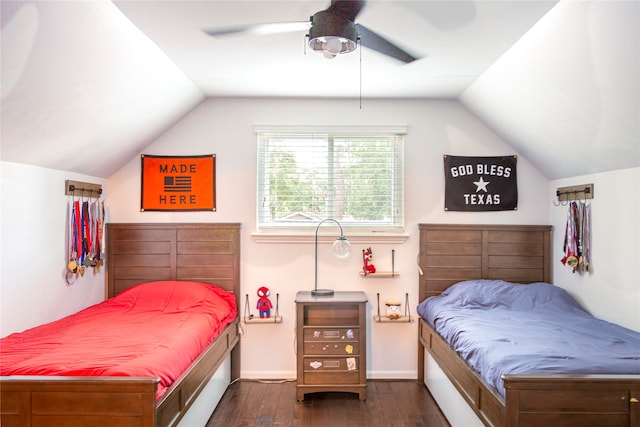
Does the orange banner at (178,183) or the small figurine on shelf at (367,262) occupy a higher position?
the orange banner at (178,183)

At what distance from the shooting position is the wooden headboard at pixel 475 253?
4.06 m

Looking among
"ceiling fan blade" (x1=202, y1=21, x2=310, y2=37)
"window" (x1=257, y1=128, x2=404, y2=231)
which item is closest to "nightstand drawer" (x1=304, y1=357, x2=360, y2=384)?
"window" (x1=257, y1=128, x2=404, y2=231)

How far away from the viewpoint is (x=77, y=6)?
208 cm

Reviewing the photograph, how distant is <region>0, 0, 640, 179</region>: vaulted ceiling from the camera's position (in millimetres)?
2211

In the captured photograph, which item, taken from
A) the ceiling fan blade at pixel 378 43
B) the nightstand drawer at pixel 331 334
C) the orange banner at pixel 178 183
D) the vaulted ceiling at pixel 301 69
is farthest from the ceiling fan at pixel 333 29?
the nightstand drawer at pixel 331 334

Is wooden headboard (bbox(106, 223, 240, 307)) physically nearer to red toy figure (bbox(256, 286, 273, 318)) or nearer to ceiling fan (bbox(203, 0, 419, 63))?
red toy figure (bbox(256, 286, 273, 318))

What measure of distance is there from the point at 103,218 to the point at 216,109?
140 centimetres

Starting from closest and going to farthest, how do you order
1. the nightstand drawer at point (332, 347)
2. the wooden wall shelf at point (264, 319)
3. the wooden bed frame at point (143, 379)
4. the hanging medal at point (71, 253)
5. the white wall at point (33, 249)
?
1. the wooden bed frame at point (143, 379)
2. the white wall at point (33, 249)
3. the hanging medal at point (71, 253)
4. the nightstand drawer at point (332, 347)
5. the wooden wall shelf at point (264, 319)

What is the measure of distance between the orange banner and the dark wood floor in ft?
5.50

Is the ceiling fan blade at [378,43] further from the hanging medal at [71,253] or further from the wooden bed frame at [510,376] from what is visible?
the hanging medal at [71,253]

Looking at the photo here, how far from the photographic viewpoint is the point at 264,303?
3.98 meters

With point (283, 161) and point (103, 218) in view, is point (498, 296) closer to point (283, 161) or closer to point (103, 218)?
point (283, 161)

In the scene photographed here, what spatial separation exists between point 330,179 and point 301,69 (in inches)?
45.3

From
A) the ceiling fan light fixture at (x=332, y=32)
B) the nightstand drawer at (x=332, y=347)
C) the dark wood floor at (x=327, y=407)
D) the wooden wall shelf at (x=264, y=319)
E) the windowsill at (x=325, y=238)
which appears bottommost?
the dark wood floor at (x=327, y=407)
